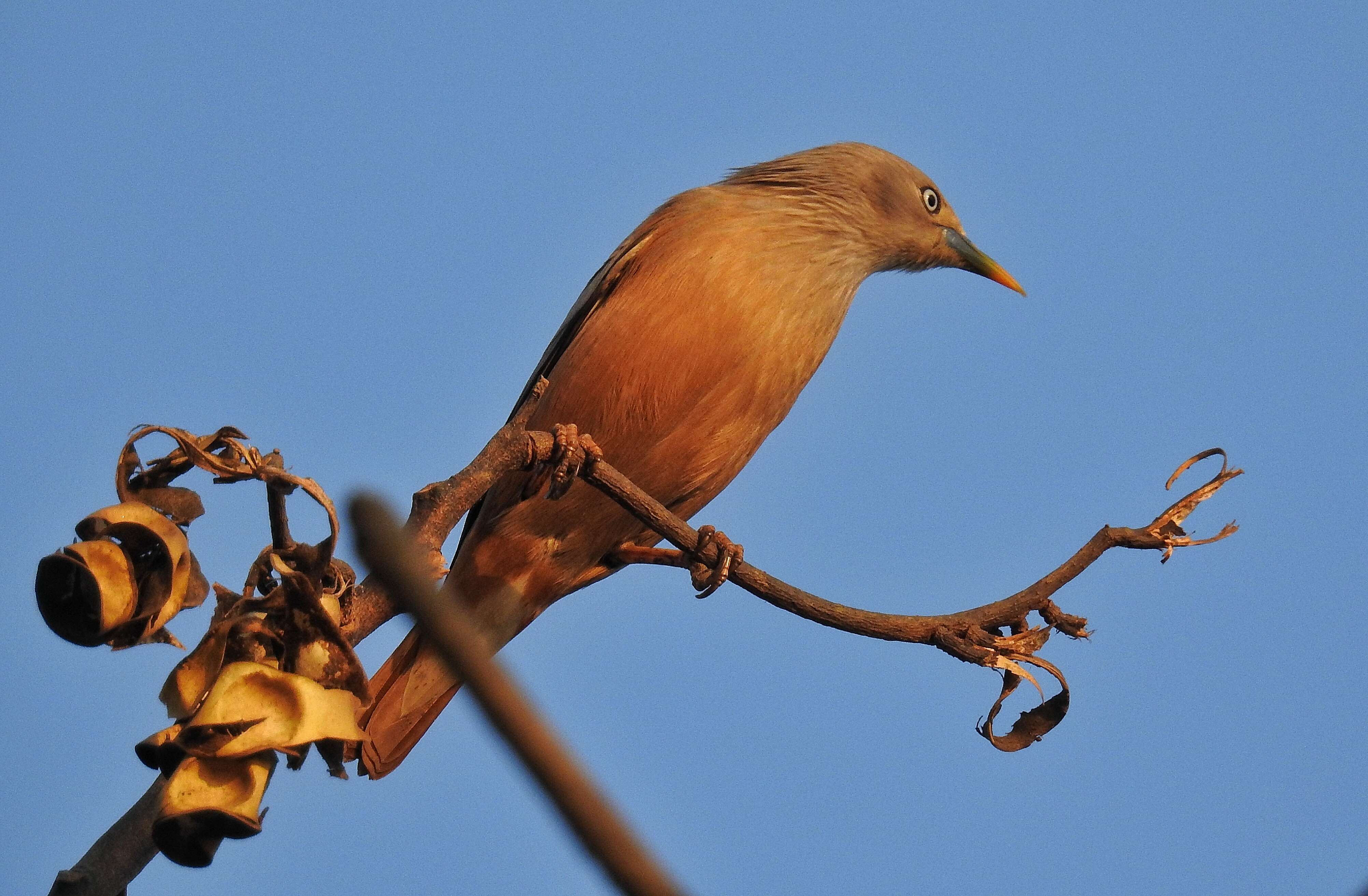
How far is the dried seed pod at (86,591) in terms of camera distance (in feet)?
10.1

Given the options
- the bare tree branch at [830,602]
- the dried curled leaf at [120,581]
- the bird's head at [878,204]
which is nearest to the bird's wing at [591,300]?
the bird's head at [878,204]

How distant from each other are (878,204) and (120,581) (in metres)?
5.25

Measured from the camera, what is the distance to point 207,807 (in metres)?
2.98

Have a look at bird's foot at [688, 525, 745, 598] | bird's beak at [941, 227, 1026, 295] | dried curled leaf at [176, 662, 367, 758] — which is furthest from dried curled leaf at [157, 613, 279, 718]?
bird's beak at [941, 227, 1026, 295]

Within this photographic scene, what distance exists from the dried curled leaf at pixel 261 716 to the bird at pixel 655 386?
245 cm

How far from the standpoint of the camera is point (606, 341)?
6.13 m

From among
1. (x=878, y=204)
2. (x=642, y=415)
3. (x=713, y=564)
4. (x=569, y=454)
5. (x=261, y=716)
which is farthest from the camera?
(x=878, y=204)

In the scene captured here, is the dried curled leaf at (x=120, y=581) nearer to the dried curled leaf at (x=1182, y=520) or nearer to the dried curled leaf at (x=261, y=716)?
the dried curled leaf at (x=261, y=716)

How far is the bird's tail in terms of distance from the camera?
19.4 feet

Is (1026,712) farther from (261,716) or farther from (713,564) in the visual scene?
(261,716)

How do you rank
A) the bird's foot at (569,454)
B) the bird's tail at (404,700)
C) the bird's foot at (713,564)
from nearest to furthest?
the bird's foot at (569,454)
the bird's foot at (713,564)
the bird's tail at (404,700)

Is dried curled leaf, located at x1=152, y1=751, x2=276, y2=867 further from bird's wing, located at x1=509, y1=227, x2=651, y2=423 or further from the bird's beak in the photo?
the bird's beak

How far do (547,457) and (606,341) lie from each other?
178 centimetres

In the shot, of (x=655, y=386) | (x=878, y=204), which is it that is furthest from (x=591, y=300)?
(x=878, y=204)
